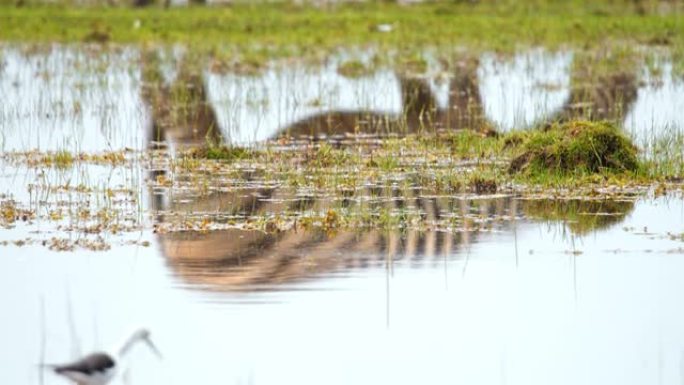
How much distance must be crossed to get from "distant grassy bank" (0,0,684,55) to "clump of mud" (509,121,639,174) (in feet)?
30.8

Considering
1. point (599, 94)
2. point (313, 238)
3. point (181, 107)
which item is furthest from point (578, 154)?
point (599, 94)

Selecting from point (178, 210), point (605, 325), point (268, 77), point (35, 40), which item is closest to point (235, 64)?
point (268, 77)

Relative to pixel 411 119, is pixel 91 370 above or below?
below

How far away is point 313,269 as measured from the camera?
317 inches

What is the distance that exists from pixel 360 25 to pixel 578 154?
1244cm

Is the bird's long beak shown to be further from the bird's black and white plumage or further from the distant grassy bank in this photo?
the distant grassy bank

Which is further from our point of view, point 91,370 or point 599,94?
point 599,94

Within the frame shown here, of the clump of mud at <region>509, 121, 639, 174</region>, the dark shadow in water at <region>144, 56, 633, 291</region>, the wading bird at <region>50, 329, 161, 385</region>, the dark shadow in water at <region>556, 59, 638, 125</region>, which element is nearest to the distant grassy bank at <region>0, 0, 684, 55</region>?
the dark shadow in water at <region>556, 59, 638, 125</region>

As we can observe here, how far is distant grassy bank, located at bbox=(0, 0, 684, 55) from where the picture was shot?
21266 mm

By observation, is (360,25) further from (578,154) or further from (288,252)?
(288,252)

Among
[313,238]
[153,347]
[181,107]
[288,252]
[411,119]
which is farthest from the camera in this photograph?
[181,107]

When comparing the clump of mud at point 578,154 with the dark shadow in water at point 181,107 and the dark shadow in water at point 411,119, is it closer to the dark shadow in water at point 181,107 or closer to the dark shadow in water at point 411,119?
the dark shadow in water at point 411,119

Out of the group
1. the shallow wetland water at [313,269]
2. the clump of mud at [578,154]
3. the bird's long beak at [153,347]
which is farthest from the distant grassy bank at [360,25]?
the bird's long beak at [153,347]

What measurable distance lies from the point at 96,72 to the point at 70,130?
172 inches
